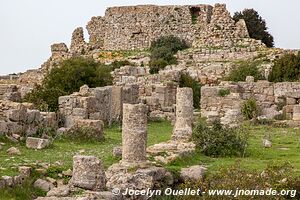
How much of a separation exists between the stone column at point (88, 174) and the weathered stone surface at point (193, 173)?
206 cm

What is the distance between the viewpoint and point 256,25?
5072cm

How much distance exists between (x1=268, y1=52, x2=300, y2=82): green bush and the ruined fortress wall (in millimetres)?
10527

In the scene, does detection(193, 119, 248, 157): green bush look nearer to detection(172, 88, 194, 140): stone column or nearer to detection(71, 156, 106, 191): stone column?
detection(172, 88, 194, 140): stone column

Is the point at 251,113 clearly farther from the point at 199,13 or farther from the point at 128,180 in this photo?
the point at 199,13

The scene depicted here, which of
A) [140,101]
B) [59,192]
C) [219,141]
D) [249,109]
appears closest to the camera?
[59,192]

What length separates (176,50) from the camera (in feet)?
153

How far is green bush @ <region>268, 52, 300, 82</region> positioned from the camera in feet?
123

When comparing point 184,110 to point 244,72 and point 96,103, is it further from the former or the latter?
point 244,72

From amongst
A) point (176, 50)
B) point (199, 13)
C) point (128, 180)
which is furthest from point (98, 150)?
→ point (199, 13)

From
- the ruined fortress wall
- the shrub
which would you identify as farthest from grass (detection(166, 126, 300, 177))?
the ruined fortress wall

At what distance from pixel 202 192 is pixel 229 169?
2.84ft

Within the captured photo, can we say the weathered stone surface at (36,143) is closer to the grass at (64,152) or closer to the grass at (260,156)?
the grass at (64,152)

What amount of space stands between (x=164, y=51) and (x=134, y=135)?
88.7ft
